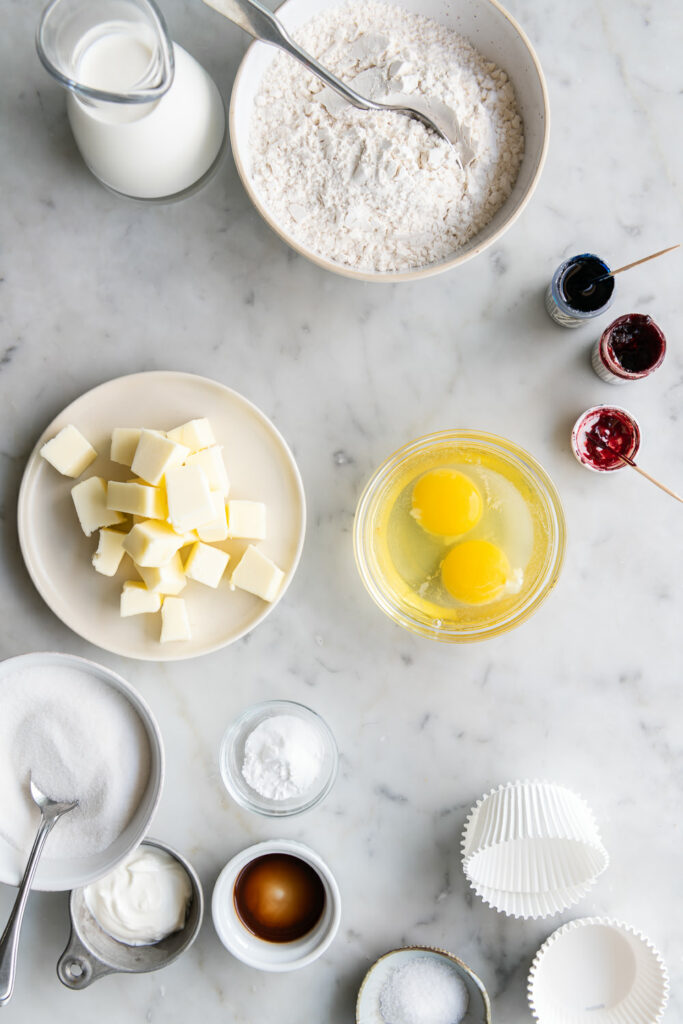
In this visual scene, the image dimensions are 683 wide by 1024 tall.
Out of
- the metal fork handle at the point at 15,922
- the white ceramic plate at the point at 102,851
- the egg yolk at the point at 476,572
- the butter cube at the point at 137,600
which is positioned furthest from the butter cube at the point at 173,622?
the egg yolk at the point at 476,572

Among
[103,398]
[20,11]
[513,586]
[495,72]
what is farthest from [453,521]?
[20,11]

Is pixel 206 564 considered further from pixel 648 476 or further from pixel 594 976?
pixel 594 976

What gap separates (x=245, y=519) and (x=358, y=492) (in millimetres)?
267

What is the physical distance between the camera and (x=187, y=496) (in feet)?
5.03

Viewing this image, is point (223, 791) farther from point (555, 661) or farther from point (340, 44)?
point (340, 44)

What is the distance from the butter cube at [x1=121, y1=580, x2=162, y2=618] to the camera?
1.59 m

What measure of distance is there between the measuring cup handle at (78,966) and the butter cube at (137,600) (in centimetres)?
66

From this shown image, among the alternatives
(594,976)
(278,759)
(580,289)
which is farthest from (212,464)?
(594,976)

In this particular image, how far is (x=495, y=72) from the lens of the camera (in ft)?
5.19

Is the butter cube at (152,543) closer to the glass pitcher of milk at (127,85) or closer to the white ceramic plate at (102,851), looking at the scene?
the white ceramic plate at (102,851)

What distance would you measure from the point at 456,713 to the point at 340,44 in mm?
1374

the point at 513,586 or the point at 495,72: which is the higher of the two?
the point at 495,72

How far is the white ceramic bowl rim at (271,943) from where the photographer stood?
1.62 m

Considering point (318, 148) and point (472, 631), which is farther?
point (472, 631)
